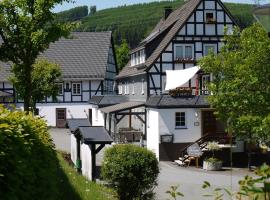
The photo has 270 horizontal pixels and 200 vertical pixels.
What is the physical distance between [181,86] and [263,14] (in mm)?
32451

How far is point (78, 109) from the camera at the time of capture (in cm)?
5078

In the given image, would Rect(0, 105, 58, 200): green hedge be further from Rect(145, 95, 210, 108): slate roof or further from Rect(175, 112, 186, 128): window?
Rect(175, 112, 186, 128): window

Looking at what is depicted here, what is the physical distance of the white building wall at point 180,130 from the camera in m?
30.3

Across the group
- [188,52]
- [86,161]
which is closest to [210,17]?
[188,52]

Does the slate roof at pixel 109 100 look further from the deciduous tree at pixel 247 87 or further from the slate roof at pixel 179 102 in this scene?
the deciduous tree at pixel 247 87

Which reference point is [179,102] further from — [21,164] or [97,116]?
[21,164]

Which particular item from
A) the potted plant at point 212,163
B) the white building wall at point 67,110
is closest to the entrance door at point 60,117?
the white building wall at point 67,110

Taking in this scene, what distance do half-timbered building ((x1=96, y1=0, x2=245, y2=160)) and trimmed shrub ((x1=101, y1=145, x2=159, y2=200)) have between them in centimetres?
1428

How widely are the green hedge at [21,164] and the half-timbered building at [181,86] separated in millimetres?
22687

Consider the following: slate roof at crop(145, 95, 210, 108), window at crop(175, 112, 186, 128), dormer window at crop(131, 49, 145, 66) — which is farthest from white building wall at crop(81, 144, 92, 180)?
dormer window at crop(131, 49, 145, 66)

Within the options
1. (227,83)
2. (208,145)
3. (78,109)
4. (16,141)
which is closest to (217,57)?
(227,83)

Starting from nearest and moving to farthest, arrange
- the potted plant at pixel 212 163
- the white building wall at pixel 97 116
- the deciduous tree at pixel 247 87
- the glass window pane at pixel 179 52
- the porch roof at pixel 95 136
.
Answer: the porch roof at pixel 95 136 < the deciduous tree at pixel 247 87 < the potted plant at pixel 212 163 < the glass window pane at pixel 179 52 < the white building wall at pixel 97 116

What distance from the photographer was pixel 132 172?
15.5 m

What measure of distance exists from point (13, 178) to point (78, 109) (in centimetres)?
4604
